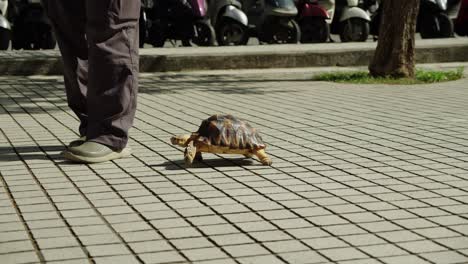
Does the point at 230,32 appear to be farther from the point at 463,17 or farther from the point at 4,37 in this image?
the point at 463,17

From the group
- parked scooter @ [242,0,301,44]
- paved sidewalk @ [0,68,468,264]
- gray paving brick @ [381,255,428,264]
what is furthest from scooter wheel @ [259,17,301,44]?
gray paving brick @ [381,255,428,264]

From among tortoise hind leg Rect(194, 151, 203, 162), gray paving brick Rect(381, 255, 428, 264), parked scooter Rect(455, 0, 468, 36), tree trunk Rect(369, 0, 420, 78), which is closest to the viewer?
gray paving brick Rect(381, 255, 428, 264)

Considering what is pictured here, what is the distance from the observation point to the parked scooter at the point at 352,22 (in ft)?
53.7

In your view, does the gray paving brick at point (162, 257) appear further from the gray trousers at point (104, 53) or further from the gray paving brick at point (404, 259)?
the gray trousers at point (104, 53)

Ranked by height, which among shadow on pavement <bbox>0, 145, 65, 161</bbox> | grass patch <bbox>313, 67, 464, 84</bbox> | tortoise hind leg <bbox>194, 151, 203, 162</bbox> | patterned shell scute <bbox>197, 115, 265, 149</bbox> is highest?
patterned shell scute <bbox>197, 115, 265, 149</bbox>


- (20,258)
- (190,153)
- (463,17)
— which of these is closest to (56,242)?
(20,258)

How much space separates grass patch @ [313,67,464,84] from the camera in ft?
39.5

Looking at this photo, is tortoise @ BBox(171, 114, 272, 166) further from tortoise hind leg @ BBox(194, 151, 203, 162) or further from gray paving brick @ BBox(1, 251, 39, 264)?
gray paving brick @ BBox(1, 251, 39, 264)

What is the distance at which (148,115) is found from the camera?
9289 mm

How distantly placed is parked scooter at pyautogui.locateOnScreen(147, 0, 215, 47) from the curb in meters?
1.05

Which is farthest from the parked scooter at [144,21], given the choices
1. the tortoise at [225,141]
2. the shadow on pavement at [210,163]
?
the tortoise at [225,141]

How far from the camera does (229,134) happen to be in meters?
6.64

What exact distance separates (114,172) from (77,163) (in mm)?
409

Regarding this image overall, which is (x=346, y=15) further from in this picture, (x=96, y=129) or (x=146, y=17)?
(x=96, y=129)
